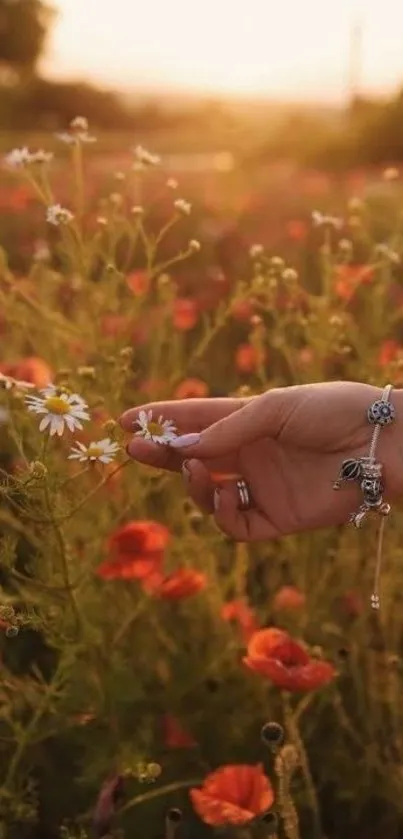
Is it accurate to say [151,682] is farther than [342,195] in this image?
No

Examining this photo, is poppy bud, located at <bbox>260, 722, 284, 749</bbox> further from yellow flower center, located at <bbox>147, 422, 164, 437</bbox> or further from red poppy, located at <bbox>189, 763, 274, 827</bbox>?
yellow flower center, located at <bbox>147, 422, 164, 437</bbox>

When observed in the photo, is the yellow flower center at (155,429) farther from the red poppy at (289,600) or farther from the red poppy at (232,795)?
the red poppy at (289,600)

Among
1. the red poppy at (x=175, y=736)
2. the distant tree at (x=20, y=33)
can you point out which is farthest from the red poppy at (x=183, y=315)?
the distant tree at (x=20, y=33)

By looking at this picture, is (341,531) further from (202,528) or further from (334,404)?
(334,404)

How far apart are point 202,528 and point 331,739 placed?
1.30 feet

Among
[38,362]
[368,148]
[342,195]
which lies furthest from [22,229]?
[368,148]

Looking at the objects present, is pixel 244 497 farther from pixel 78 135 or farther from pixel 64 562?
pixel 78 135

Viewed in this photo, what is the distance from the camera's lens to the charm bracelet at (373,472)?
4.20ft

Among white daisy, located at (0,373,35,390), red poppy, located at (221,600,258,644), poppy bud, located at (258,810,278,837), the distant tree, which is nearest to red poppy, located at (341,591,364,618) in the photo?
red poppy, located at (221,600,258,644)

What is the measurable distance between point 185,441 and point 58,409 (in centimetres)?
17

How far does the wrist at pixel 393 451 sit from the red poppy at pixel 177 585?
315 millimetres

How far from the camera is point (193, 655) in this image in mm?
1646

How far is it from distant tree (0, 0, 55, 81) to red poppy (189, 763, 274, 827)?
833 inches

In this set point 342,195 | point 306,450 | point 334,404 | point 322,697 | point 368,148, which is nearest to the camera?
point 334,404
